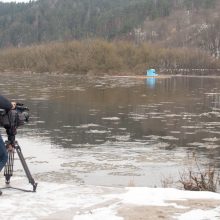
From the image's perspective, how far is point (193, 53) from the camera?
11381 centimetres

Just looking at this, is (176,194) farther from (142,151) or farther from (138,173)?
(142,151)

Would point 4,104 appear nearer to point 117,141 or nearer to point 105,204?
point 105,204

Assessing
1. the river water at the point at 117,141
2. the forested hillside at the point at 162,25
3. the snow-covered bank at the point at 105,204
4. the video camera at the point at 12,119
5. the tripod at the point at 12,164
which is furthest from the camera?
the forested hillside at the point at 162,25

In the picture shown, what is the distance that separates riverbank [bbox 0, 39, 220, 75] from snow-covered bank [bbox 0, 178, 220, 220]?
86.6 metres

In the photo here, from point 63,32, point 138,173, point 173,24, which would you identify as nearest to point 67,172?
point 138,173

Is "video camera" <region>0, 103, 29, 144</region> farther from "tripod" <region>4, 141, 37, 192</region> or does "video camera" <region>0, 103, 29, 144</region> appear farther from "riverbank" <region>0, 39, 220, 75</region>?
"riverbank" <region>0, 39, 220, 75</region>

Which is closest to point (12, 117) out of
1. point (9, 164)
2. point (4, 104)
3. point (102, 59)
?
point (4, 104)

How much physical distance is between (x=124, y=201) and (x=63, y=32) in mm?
192705

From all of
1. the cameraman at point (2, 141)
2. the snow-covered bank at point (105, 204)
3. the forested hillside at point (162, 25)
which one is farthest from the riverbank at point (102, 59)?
the cameraman at point (2, 141)

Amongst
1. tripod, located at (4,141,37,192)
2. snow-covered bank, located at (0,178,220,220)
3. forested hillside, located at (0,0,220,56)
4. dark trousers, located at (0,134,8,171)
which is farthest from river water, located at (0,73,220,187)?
forested hillside, located at (0,0,220,56)

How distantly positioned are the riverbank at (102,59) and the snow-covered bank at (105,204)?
8657 cm

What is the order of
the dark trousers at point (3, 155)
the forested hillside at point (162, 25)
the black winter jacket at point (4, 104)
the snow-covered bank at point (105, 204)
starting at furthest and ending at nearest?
the forested hillside at point (162, 25) < the dark trousers at point (3, 155) < the black winter jacket at point (4, 104) < the snow-covered bank at point (105, 204)

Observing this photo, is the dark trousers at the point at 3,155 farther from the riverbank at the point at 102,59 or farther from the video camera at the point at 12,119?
the riverbank at the point at 102,59

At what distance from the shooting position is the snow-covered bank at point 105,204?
6.26m
